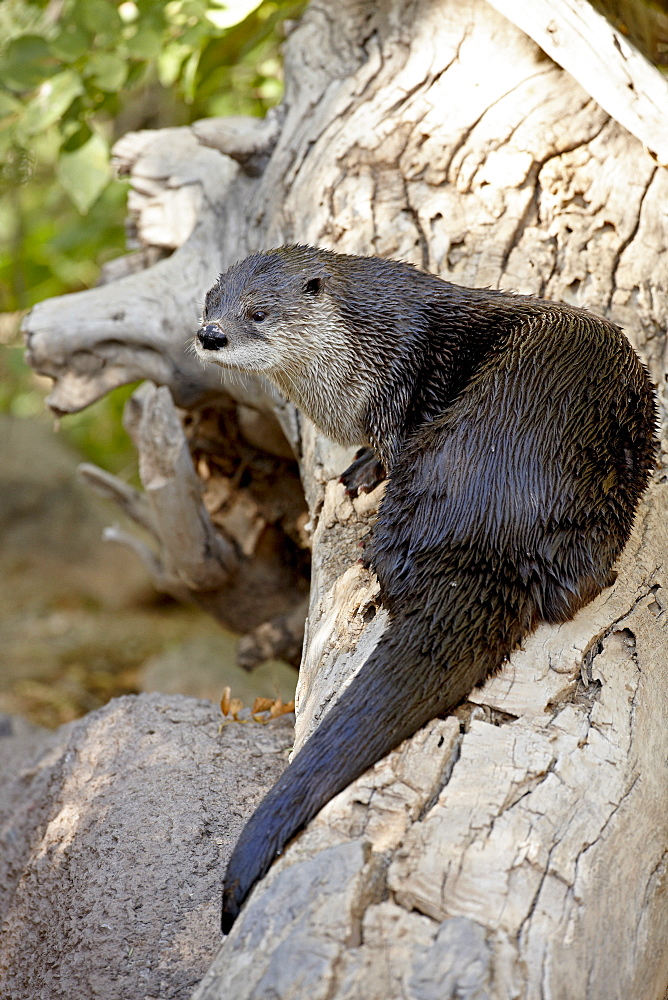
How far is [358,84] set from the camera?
8.07 ft

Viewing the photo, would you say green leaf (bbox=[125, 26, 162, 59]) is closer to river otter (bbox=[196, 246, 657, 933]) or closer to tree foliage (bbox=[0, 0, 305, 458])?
tree foliage (bbox=[0, 0, 305, 458])

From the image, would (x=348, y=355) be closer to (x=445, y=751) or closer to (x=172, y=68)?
(x=445, y=751)

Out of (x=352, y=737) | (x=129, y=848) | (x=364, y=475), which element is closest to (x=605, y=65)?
(x=364, y=475)

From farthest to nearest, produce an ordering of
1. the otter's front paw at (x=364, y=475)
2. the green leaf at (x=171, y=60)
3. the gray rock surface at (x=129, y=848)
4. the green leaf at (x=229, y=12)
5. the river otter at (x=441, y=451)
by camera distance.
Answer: the green leaf at (x=171, y=60)
the green leaf at (x=229, y=12)
the otter's front paw at (x=364, y=475)
the gray rock surface at (x=129, y=848)
the river otter at (x=441, y=451)

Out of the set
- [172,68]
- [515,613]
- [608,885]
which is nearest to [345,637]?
[515,613]

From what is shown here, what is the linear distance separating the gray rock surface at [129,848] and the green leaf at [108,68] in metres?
1.90

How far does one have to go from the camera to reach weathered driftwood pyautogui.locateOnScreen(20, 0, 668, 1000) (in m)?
1.07

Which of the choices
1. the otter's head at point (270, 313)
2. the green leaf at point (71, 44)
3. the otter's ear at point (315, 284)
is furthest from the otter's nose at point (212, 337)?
the green leaf at point (71, 44)

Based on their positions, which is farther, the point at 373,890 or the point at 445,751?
the point at 445,751

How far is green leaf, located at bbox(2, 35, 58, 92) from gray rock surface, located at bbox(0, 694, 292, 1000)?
1.96 metres

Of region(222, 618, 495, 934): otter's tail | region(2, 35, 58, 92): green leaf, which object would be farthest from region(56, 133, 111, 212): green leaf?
region(222, 618, 495, 934): otter's tail

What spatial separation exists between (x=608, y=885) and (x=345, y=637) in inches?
23.1

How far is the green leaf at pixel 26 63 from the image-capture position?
2.75 m

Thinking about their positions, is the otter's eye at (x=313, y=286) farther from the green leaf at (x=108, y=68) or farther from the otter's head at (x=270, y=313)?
the green leaf at (x=108, y=68)
